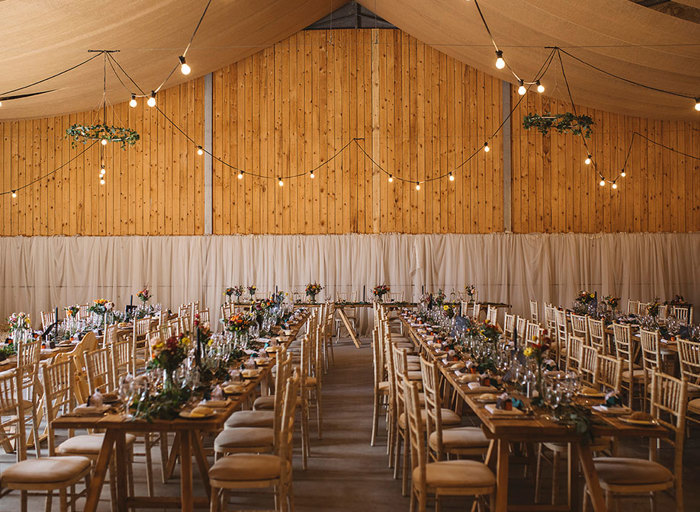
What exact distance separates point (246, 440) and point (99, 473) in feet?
3.24

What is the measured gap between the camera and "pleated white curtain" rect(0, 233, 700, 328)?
45.3 feet

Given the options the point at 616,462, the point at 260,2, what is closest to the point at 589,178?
the point at 260,2

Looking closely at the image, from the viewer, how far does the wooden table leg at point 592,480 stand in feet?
10.8

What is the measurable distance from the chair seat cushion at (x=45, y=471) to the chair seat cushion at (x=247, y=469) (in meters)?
0.83

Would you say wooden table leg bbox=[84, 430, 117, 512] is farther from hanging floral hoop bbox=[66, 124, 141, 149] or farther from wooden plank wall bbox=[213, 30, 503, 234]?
wooden plank wall bbox=[213, 30, 503, 234]

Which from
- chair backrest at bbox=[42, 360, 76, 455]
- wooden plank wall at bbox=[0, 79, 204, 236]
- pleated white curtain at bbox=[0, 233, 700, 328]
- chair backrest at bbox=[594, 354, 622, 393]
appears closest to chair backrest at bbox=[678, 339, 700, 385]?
chair backrest at bbox=[594, 354, 622, 393]

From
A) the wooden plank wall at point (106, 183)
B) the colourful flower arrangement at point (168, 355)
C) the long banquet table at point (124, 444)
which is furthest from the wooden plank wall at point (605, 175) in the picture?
the long banquet table at point (124, 444)

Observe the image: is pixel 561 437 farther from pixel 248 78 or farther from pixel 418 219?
pixel 248 78

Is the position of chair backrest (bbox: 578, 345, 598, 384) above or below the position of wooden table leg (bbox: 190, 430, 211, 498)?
above

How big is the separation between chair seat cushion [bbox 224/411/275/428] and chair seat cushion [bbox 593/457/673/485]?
8.02 ft

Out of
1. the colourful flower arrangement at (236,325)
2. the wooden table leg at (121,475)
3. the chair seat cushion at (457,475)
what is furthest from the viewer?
the colourful flower arrangement at (236,325)

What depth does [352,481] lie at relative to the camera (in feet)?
15.3

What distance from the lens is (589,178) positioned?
14.1 m

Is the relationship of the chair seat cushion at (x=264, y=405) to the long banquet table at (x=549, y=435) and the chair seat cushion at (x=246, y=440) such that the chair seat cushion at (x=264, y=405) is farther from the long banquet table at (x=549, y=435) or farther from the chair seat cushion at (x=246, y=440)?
the long banquet table at (x=549, y=435)
